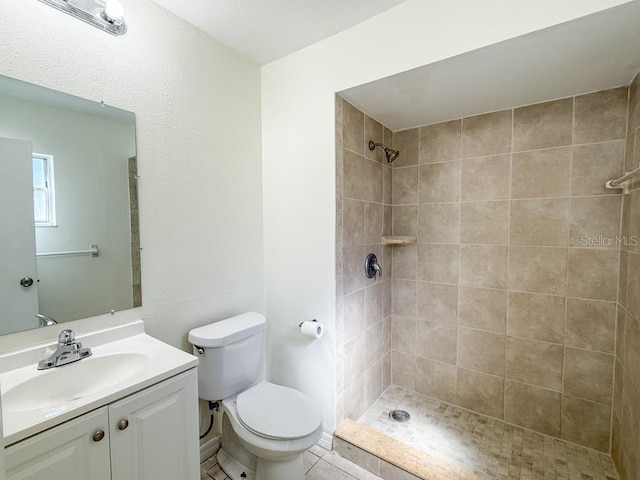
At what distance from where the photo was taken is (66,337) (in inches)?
46.9

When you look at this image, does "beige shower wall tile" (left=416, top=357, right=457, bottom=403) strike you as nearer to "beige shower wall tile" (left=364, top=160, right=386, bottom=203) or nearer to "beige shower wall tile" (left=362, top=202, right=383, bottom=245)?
"beige shower wall tile" (left=362, top=202, right=383, bottom=245)

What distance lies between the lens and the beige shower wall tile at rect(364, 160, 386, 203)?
2.07 meters

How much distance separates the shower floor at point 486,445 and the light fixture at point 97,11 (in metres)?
2.59

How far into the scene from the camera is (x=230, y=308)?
186 cm

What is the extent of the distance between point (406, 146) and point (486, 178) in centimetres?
64

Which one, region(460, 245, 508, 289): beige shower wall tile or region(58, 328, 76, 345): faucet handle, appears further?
region(460, 245, 508, 289): beige shower wall tile

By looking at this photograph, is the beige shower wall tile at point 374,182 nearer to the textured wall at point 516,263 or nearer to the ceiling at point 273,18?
the textured wall at point 516,263

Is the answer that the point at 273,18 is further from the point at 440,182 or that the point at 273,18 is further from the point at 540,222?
the point at 540,222

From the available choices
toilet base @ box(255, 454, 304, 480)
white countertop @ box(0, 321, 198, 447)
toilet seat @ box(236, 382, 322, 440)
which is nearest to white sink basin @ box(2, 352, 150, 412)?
white countertop @ box(0, 321, 198, 447)

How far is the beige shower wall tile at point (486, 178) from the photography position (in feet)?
Result: 6.49

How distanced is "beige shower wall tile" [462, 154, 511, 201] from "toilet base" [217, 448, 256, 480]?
216 cm

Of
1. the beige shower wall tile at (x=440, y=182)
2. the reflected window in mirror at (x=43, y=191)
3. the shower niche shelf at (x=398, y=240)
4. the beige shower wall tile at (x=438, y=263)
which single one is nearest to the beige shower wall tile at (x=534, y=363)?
the beige shower wall tile at (x=438, y=263)

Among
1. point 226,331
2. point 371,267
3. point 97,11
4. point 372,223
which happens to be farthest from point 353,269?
point 97,11

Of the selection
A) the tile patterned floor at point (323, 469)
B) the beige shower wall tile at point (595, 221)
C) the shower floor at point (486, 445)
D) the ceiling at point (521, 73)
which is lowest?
the tile patterned floor at point (323, 469)
